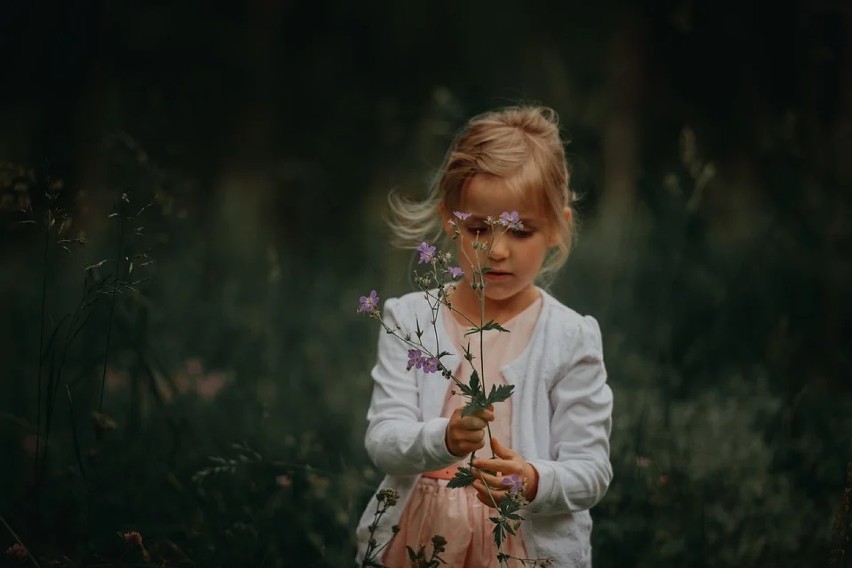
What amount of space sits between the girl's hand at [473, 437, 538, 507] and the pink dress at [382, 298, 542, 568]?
0.47ft

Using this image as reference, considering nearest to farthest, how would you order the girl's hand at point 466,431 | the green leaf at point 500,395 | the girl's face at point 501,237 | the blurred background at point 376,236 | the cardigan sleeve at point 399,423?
1. the green leaf at point 500,395
2. the girl's hand at point 466,431
3. the cardigan sleeve at point 399,423
4. the girl's face at point 501,237
5. the blurred background at point 376,236

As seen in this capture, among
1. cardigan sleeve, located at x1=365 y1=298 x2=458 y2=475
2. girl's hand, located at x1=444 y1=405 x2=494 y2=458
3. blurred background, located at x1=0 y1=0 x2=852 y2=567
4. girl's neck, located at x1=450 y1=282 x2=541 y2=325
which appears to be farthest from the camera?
blurred background, located at x1=0 y1=0 x2=852 y2=567

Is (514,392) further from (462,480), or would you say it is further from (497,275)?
(462,480)

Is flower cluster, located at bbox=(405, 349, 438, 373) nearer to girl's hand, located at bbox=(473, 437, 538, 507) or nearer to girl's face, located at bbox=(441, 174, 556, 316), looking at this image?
girl's hand, located at bbox=(473, 437, 538, 507)

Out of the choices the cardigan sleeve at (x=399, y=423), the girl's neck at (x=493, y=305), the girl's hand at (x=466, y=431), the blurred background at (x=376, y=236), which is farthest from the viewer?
the blurred background at (x=376, y=236)

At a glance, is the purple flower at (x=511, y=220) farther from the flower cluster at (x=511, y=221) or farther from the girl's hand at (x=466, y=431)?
the girl's hand at (x=466, y=431)

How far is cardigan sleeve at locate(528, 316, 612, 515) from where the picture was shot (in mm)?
2355

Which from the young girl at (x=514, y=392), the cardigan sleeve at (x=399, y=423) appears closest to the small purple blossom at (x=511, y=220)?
the young girl at (x=514, y=392)

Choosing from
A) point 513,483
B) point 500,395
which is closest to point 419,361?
point 500,395

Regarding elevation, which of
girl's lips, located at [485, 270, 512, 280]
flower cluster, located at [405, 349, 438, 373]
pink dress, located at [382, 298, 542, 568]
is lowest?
pink dress, located at [382, 298, 542, 568]

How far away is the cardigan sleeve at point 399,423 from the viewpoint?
7.64 feet

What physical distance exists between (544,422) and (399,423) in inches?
12.6

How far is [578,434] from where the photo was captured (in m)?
2.45

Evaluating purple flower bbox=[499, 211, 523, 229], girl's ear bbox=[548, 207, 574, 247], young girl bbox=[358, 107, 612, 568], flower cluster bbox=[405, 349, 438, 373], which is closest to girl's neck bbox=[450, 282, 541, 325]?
young girl bbox=[358, 107, 612, 568]
